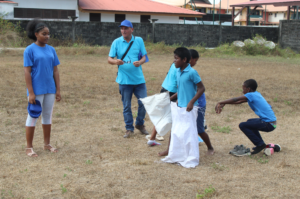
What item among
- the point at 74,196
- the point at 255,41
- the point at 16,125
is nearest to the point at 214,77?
the point at 16,125

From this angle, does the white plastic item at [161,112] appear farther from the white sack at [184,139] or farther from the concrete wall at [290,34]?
the concrete wall at [290,34]

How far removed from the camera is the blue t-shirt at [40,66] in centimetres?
386

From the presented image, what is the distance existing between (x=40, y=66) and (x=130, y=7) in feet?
83.1

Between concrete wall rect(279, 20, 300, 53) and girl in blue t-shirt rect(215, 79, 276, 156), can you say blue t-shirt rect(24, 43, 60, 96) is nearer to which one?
girl in blue t-shirt rect(215, 79, 276, 156)

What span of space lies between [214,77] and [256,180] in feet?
24.7

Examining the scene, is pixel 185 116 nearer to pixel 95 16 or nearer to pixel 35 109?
pixel 35 109

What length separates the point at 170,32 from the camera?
21453 mm

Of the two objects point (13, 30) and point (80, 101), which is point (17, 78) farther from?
point (13, 30)

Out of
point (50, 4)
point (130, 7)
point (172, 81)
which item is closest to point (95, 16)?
point (130, 7)

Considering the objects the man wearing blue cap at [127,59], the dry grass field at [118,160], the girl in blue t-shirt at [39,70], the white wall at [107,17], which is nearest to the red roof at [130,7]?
the white wall at [107,17]

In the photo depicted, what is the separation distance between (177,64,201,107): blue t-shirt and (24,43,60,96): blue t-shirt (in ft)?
5.32

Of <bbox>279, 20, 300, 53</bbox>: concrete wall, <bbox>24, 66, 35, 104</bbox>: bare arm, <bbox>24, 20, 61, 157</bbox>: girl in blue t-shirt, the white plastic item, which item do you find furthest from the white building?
the white plastic item

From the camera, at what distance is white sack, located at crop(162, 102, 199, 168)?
3756 mm

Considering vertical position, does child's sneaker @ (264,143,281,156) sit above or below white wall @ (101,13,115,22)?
below
